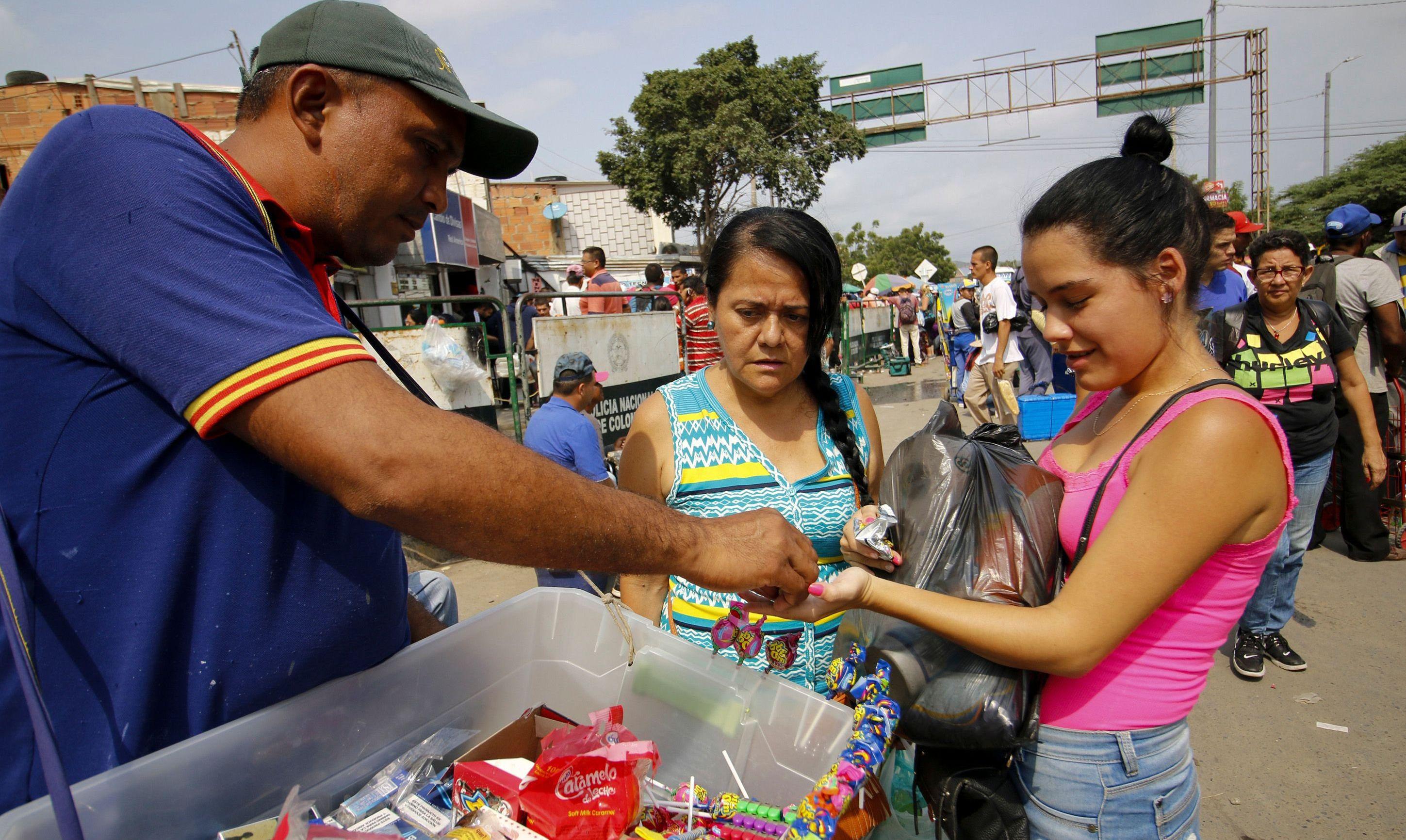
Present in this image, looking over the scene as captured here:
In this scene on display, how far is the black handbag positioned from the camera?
1.35 metres

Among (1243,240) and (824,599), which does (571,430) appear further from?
(1243,240)

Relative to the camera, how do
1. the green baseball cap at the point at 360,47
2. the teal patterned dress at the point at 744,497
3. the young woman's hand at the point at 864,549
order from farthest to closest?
the teal patterned dress at the point at 744,497 → the young woman's hand at the point at 864,549 → the green baseball cap at the point at 360,47

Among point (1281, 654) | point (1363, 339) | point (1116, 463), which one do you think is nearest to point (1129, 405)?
point (1116, 463)

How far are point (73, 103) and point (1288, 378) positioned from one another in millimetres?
22075

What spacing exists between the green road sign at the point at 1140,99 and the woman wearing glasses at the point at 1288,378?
22.6 metres

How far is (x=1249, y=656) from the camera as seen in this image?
3881 millimetres

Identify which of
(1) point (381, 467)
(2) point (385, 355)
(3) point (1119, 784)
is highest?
(2) point (385, 355)

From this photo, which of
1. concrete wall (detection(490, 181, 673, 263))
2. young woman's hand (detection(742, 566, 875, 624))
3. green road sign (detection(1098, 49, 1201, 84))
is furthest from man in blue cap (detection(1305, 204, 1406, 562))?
concrete wall (detection(490, 181, 673, 263))

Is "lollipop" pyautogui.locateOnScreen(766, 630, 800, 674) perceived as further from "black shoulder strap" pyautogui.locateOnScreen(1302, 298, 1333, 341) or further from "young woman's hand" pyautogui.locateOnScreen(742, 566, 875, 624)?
"black shoulder strap" pyautogui.locateOnScreen(1302, 298, 1333, 341)

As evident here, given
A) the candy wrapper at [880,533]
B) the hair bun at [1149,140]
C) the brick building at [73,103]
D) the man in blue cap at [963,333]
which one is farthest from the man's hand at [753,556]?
the brick building at [73,103]

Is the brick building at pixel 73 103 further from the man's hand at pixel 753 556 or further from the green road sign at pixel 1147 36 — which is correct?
the green road sign at pixel 1147 36

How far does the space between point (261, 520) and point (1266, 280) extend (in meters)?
4.75

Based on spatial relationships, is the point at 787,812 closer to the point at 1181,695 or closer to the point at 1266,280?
the point at 1181,695

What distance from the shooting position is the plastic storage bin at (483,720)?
0.98 m
